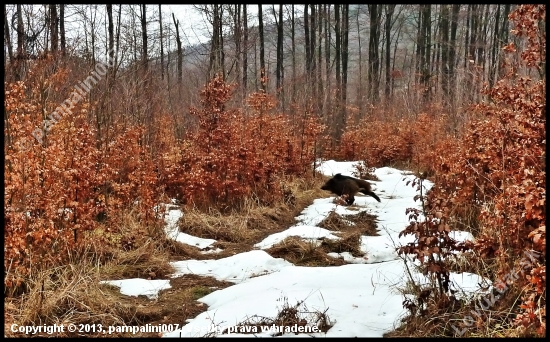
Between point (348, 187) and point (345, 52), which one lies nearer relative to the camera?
point (348, 187)

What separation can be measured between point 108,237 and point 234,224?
2.04 metres

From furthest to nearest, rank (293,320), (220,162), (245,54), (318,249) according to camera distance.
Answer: (245,54) → (220,162) → (318,249) → (293,320)

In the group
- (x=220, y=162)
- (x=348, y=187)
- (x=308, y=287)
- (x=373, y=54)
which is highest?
(x=373, y=54)

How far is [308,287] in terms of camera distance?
440cm

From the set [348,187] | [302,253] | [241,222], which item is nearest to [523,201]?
[302,253]

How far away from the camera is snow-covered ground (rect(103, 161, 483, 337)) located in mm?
3655

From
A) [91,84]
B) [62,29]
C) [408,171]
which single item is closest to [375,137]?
[408,171]

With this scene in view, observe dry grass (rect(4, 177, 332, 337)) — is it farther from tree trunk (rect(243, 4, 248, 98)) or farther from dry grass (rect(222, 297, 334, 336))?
tree trunk (rect(243, 4, 248, 98))

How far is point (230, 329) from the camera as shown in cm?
348

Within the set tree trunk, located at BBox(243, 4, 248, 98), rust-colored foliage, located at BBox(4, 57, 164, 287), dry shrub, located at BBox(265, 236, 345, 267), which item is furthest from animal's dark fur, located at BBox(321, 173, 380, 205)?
tree trunk, located at BBox(243, 4, 248, 98)

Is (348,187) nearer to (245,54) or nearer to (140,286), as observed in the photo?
(140,286)

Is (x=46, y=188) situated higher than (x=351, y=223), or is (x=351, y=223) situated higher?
(x=46, y=188)

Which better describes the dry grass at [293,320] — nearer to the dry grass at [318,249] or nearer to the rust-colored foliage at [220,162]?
the dry grass at [318,249]

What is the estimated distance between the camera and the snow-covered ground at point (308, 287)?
365 centimetres
